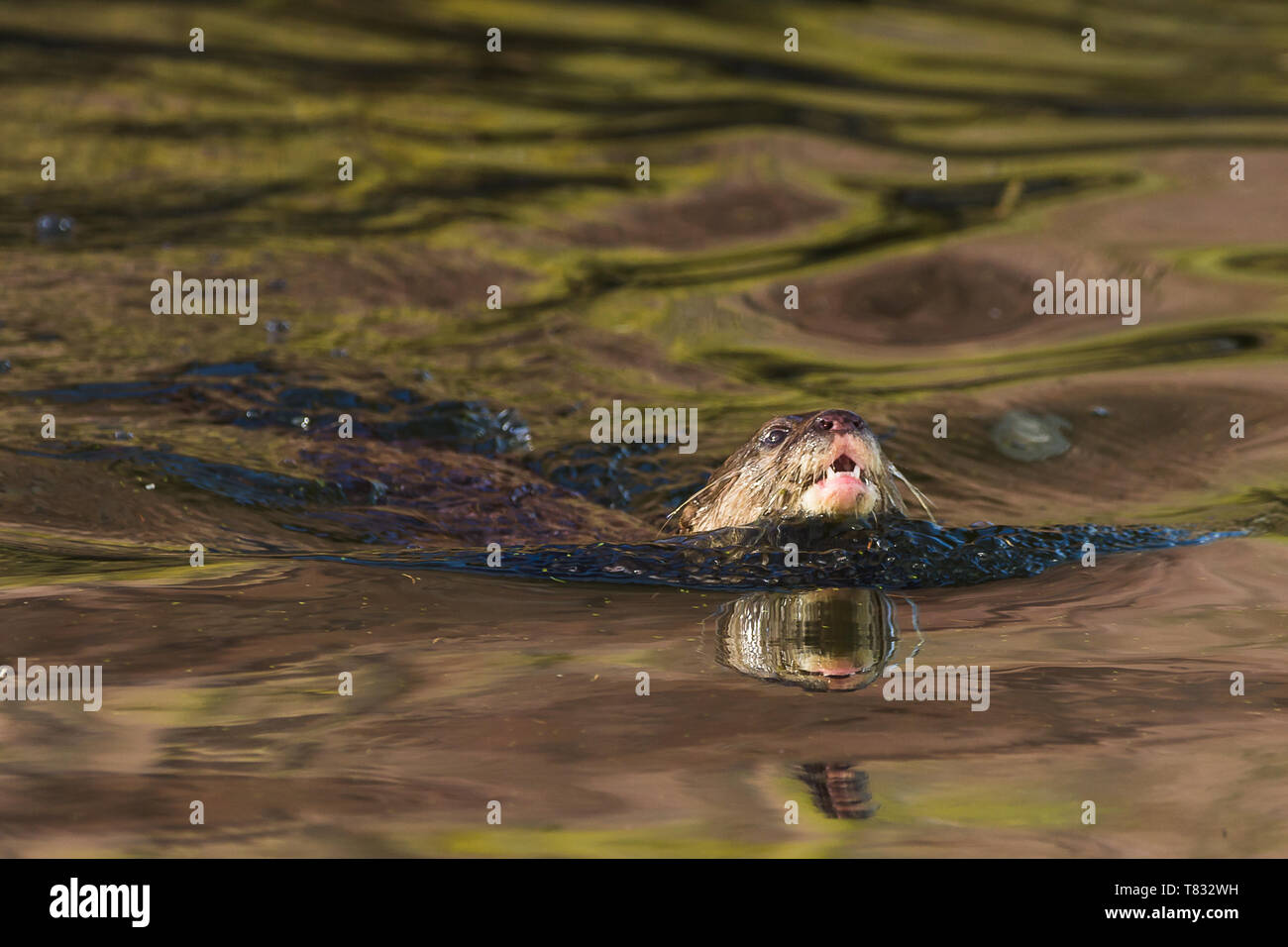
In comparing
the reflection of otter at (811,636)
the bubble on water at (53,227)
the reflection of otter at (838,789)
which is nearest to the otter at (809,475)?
the reflection of otter at (811,636)

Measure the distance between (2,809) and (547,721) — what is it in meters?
1.29

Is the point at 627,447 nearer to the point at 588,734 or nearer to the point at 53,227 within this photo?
the point at 588,734

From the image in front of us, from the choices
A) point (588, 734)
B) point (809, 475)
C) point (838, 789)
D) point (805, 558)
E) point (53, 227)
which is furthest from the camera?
point (53, 227)

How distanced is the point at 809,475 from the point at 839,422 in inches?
9.9

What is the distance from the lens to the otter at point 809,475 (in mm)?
5629

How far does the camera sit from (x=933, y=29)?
1321 cm

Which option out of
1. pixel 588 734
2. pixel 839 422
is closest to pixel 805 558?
pixel 839 422

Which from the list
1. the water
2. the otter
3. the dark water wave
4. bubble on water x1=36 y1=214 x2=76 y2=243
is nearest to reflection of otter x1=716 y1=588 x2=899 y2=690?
the water

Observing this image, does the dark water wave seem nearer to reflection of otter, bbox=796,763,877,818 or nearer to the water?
the water

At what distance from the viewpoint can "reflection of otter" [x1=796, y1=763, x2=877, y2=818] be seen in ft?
11.6

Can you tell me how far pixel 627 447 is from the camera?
26.7ft

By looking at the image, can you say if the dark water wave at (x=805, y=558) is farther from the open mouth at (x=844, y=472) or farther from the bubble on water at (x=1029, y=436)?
the bubble on water at (x=1029, y=436)
